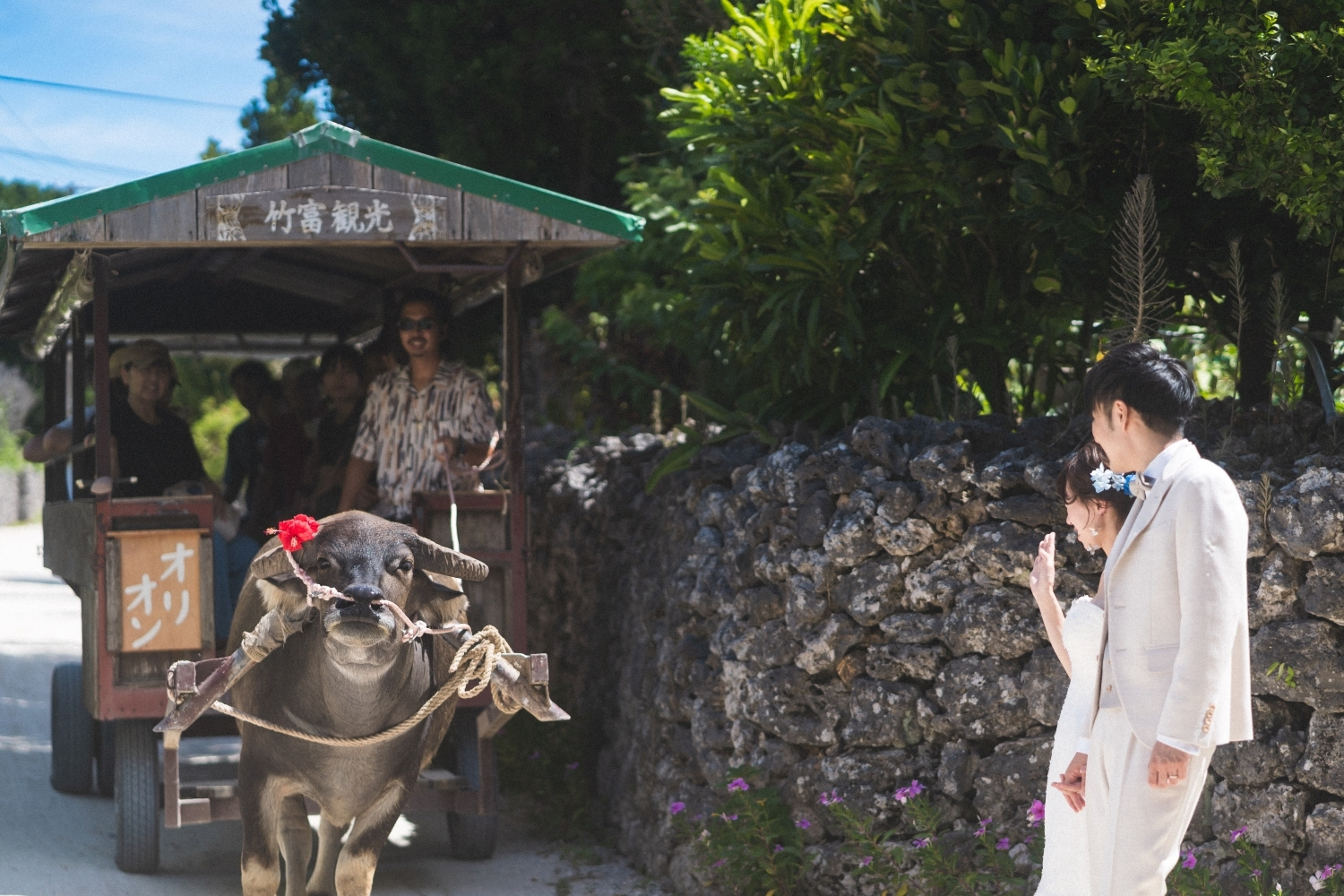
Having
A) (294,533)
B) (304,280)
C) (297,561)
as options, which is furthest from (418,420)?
(304,280)

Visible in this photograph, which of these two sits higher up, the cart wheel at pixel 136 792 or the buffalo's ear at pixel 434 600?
the buffalo's ear at pixel 434 600

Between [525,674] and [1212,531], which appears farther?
[525,674]

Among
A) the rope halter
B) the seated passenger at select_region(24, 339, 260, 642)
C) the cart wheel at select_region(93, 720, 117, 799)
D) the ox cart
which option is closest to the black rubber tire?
the ox cart

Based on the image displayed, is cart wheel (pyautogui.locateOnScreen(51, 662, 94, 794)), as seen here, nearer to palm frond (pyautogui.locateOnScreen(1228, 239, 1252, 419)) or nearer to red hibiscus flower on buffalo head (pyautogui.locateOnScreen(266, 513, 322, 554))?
red hibiscus flower on buffalo head (pyautogui.locateOnScreen(266, 513, 322, 554))

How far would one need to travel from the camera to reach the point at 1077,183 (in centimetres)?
511

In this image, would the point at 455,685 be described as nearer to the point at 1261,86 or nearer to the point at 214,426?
the point at 1261,86

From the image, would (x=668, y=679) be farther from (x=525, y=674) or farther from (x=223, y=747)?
(x=223, y=747)

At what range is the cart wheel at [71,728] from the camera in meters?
7.14

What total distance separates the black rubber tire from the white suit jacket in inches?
158

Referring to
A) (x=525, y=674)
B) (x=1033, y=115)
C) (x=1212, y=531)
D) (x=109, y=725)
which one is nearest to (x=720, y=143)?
(x=1033, y=115)

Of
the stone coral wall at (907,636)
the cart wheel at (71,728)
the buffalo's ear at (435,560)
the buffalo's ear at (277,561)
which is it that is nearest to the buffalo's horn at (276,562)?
the buffalo's ear at (277,561)

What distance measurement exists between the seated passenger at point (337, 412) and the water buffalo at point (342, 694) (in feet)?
8.43

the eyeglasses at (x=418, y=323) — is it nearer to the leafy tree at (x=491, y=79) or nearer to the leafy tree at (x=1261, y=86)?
the leafy tree at (x=1261, y=86)

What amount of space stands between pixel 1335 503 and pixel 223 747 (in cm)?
510
